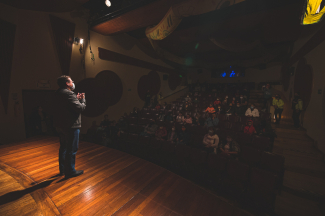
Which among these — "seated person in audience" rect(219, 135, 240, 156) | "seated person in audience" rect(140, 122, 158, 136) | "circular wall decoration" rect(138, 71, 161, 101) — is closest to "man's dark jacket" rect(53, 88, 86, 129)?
"seated person in audience" rect(140, 122, 158, 136)

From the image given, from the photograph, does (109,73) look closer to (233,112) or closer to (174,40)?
(174,40)

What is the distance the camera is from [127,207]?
144 centimetres

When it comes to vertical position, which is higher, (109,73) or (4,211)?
(109,73)

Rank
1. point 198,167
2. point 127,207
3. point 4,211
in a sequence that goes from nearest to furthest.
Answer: point 4,211 < point 127,207 < point 198,167

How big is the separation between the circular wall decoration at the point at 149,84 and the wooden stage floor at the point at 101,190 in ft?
19.4

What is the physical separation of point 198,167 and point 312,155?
2662mm

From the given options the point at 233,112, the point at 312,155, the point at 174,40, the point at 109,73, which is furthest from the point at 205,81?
the point at 312,155

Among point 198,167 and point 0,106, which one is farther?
point 0,106

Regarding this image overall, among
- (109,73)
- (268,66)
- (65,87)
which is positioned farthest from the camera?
(268,66)

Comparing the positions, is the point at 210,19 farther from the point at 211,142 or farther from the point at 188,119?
the point at 211,142

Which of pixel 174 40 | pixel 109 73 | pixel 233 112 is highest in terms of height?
pixel 174 40

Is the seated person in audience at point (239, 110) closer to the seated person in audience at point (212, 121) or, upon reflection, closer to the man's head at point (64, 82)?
the seated person in audience at point (212, 121)

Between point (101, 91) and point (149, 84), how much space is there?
3182 millimetres

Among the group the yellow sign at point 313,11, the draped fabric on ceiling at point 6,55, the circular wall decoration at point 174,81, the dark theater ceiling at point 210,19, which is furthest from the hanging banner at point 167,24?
the circular wall decoration at point 174,81
